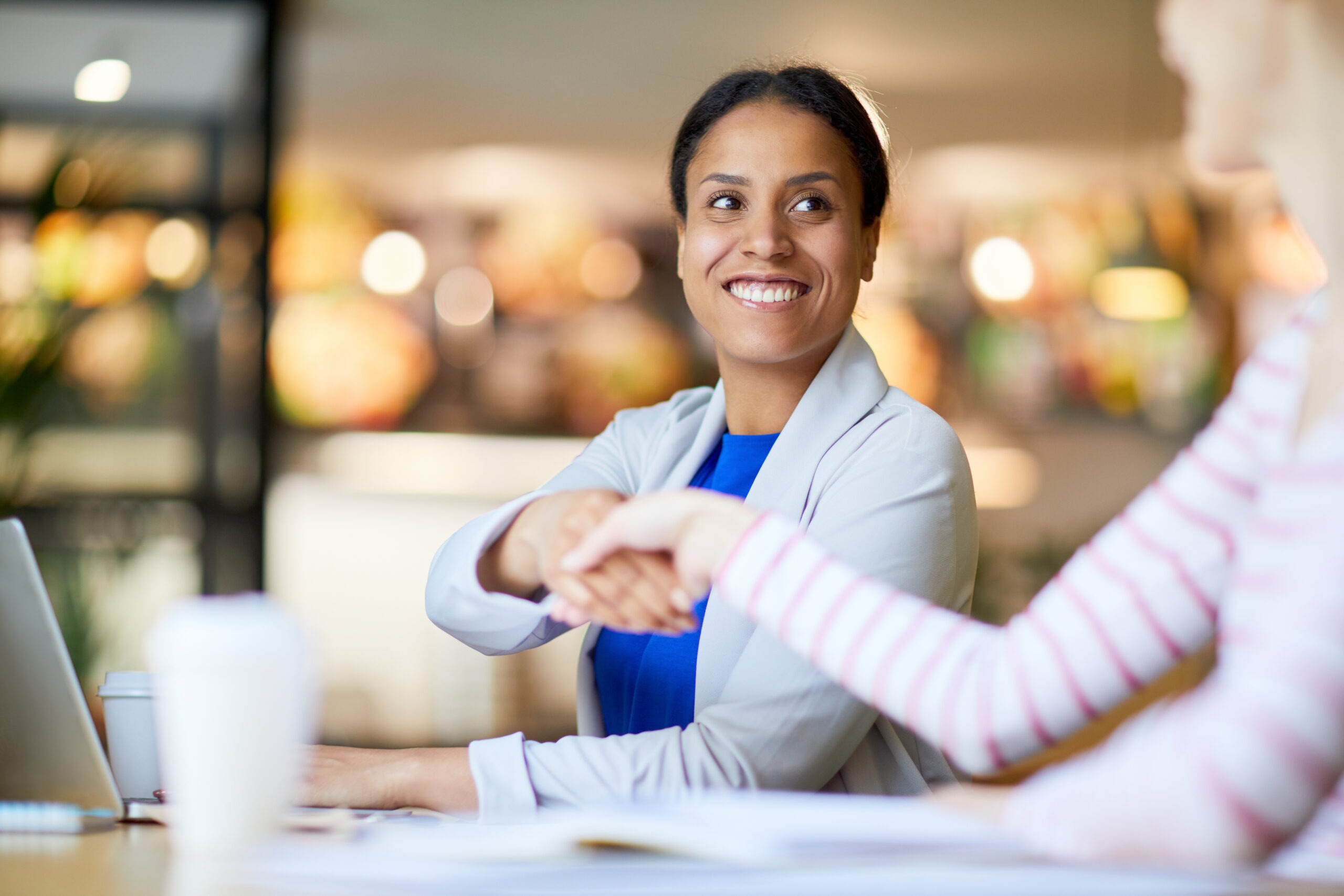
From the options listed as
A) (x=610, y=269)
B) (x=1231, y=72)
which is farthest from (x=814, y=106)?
(x=610, y=269)

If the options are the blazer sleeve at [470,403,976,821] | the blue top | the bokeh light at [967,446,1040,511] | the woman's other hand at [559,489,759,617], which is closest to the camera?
the woman's other hand at [559,489,759,617]

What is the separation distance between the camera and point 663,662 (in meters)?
1.42

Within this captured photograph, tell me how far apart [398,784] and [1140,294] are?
3855mm

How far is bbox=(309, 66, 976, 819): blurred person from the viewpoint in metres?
1.14

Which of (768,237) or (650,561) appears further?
(768,237)

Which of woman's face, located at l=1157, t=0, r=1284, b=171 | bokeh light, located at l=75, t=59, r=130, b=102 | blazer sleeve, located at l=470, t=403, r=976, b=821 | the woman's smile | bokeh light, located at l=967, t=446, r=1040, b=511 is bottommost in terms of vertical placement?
bokeh light, located at l=967, t=446, r=1040, b=511

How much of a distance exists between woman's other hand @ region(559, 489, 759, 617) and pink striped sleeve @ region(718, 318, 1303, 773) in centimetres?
2

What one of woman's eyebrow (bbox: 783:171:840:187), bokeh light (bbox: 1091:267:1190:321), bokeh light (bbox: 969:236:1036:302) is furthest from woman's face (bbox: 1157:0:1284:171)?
bokeh light (bbox: 1091:267:1190:321)

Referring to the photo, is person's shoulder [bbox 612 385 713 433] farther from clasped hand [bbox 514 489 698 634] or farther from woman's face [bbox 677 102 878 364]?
clasped hand [bbox 514 489 698 634]

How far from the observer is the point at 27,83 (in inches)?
141

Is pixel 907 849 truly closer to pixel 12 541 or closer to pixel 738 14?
pixel 12 541

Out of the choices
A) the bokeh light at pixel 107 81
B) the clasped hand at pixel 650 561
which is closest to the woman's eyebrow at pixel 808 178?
the clasped hand at pixel 650 561

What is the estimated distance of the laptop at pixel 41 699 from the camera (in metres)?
0.92

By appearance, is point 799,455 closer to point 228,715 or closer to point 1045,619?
point 1045,619
